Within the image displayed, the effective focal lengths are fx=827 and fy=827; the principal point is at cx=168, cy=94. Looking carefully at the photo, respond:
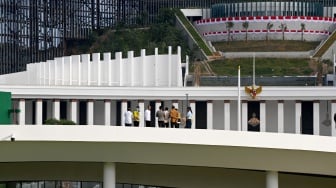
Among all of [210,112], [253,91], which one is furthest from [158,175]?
[210,112]

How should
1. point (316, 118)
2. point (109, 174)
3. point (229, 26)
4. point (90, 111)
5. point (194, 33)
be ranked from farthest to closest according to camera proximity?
1. point (229, 26)
2. point (194, 33)
3. point (90, 111)
4. point (316, 118)
5. point (109, 174)

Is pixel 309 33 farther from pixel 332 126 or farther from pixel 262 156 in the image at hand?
pixel 262 156

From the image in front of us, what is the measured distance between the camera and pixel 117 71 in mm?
59094

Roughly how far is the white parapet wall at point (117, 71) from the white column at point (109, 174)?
98.3 feet

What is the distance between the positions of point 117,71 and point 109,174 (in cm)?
3089

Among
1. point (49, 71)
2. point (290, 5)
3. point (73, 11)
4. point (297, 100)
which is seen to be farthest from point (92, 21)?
point (297, 100)

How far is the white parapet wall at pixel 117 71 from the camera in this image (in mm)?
59031

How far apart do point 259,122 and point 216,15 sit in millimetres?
50832

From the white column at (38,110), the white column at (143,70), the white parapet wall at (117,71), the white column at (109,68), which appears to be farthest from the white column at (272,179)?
Result: the white column at (109,68)

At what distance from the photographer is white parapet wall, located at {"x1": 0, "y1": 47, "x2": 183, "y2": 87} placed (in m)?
59.0

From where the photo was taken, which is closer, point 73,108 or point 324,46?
point 73,108

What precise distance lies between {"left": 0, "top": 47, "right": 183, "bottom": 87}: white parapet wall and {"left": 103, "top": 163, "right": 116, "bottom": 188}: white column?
98.3 feet

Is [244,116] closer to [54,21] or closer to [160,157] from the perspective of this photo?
[160,157]

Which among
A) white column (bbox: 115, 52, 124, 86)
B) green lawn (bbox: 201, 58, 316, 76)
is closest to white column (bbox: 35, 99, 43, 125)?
white column (bbox: 115, 52, 124, 86)
